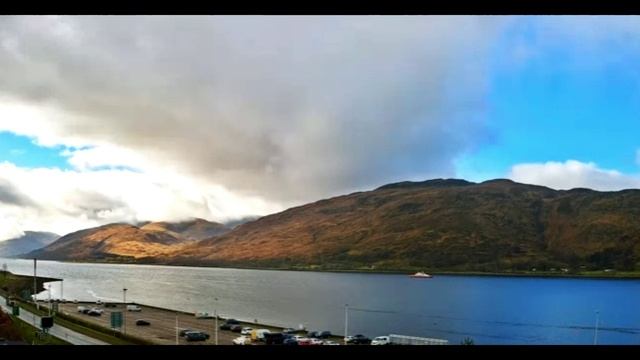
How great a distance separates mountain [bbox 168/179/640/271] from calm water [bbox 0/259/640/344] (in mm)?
857

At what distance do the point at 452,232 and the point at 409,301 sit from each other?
6691 millimetres

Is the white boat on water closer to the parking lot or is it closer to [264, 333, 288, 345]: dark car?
the parking lot

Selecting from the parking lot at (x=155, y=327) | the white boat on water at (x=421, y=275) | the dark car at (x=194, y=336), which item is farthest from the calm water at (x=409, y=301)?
the dark car at (x=194, y=336)

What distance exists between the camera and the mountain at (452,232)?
10.8 m

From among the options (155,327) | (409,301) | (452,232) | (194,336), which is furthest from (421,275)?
(194,336)

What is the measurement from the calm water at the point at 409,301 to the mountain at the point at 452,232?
86 cm

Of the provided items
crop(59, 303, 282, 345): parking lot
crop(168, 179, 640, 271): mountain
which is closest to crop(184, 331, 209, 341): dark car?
crop(59, 303, 282, 345): parking lot

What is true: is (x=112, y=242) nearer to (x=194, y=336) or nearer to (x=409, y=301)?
(x=194, y=336)

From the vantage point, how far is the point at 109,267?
581cm

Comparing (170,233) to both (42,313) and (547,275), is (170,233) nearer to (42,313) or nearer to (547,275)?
(42,313)

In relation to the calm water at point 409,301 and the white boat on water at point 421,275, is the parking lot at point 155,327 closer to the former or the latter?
the calm water at point 409,301
